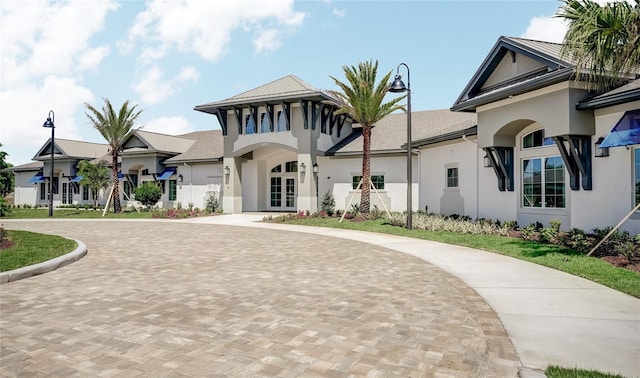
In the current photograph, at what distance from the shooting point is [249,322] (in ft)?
18.2

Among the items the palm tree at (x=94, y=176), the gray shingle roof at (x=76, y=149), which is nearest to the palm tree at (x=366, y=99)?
the palm tree at (x=94, y=176)

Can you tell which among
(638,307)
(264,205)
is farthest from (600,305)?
(264,205)

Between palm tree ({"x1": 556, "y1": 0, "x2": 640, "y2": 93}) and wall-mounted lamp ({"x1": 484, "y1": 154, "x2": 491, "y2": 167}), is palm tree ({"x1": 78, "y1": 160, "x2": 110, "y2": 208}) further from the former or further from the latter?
palm tree ({"x1": 556, "y1": 0, "x2": 640, "y2": 93})

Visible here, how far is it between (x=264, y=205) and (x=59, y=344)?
90.9 feet

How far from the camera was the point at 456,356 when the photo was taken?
4414 mm

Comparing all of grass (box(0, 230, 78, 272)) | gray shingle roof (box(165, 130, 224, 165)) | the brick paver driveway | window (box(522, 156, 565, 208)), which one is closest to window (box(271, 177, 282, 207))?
gray shingle roof (box(165, 130, 224, 165))

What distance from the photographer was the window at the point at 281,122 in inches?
1109

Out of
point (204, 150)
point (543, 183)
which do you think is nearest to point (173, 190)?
point (204, 150)

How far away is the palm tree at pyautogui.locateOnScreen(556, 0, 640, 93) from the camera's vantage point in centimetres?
904

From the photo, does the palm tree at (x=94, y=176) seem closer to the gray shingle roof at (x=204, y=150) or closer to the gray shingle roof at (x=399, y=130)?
the gray shingle roof at (x=204, y=150)

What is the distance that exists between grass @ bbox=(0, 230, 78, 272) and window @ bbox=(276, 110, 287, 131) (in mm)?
16759

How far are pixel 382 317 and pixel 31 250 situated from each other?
33.0 ft

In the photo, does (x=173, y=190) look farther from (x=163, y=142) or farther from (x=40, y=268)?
(x=40, y=268)

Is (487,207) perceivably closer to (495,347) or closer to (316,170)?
(316,170)
